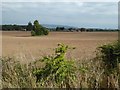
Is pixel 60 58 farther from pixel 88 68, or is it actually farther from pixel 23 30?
pixel 23 30

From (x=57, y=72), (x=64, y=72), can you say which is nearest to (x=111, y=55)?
(x=64, y=72)

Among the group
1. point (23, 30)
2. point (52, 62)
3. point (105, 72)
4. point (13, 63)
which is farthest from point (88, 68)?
point (23, 30)

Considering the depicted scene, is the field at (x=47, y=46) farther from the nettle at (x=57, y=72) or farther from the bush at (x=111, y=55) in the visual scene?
the nettle at (x=57, y=72)

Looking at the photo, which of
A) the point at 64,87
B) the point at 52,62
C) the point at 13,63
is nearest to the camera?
the point at 64,87

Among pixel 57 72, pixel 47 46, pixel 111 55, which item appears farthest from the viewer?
pixel 47 46

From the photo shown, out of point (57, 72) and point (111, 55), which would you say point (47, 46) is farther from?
point (57, 72)

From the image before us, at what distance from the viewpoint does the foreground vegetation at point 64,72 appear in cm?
589

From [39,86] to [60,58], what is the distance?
0.84 meters

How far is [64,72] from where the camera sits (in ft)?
19.9

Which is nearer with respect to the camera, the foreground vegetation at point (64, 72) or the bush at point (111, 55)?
the foreground vegetation at point (64, 72)

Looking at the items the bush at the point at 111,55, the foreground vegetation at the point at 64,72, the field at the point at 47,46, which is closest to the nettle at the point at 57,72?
the foreground vegetation at the point at 64,72

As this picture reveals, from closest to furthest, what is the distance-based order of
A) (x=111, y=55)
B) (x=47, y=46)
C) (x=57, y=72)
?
(x=57, y=72)
(x=111, y=55)
(x=47, y=46)

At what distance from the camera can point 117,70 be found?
251 inches

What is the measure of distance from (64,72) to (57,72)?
16cm
